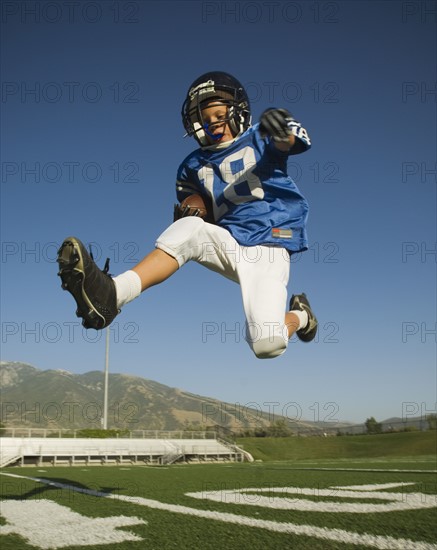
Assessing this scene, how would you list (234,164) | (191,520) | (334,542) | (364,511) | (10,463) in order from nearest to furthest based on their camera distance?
(334,542)
(191,520)
(364,511)
(234,164)
(10,463)

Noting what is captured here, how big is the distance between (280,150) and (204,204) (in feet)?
2.23

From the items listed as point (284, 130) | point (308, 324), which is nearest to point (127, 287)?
point (284, 130)

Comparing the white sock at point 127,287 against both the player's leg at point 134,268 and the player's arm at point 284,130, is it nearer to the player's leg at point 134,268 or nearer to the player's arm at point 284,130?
the player's leg at point 134,268

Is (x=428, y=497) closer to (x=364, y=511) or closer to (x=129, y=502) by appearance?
(x=364, y=511)

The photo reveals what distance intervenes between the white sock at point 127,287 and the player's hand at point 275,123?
1.02 metres

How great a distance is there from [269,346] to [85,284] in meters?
1.17

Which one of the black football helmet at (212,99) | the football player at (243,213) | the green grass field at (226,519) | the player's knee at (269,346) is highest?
the black football helmet at (212,99)

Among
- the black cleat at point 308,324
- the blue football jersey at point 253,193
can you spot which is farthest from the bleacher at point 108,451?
the blue football jersey at point 253,193

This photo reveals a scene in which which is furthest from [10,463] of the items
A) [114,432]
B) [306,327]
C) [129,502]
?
[306,327]

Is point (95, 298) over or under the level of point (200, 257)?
under

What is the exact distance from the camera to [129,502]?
3.70 meters

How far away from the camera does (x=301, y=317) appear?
3.52m

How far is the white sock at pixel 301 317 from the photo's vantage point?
348cm

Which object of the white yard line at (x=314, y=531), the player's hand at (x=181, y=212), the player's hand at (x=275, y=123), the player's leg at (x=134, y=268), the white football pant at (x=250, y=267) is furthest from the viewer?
the player's hand at (x=181, y=212)
